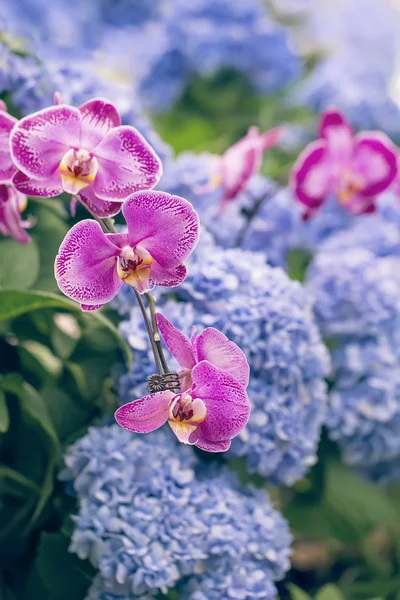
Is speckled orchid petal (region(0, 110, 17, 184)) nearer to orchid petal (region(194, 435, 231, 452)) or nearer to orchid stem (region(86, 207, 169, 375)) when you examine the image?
orchid stem (region(86, 207, 169, 375))

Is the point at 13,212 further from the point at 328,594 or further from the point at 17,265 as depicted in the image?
the point at 328,594

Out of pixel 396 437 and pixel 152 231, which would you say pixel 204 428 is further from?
pixel 396 437

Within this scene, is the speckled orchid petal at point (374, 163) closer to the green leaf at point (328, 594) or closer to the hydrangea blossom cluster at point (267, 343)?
the hydrangea blossom cluster at point (267, 343)

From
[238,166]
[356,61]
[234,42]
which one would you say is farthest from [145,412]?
[356,61]

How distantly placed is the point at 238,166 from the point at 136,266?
0.23m

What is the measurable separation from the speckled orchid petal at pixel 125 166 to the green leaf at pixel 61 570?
234 millimetres

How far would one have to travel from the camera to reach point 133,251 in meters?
0.33

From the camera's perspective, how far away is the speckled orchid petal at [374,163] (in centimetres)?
58

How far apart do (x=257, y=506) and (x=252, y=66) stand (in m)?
0.56

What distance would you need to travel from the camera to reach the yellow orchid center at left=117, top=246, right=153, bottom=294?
331mm

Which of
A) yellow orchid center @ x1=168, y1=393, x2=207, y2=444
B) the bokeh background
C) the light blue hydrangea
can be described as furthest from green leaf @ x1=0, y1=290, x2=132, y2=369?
the light blue hydrangea

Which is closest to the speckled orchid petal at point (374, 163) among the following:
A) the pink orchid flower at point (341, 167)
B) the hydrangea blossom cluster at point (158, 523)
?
the pink orchid flower at point (341, 167)

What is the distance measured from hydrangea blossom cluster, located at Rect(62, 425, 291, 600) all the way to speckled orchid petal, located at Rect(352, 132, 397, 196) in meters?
0.26

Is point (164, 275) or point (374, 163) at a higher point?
point (374, 163)
